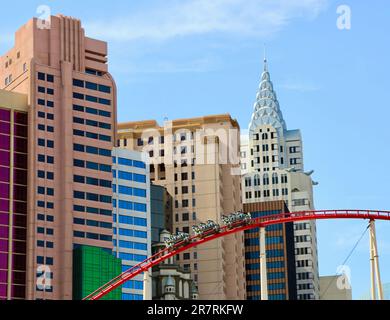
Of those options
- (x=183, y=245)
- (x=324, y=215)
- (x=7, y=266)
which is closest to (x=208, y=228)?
(x=183, y=245)

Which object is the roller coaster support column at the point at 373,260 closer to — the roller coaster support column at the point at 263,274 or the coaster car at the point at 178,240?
the roller coaster support column at the point at 263,274

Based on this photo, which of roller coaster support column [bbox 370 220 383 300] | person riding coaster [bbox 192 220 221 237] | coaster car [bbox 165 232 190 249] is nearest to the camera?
roller coaster support column [bbox 370 220 383 300]

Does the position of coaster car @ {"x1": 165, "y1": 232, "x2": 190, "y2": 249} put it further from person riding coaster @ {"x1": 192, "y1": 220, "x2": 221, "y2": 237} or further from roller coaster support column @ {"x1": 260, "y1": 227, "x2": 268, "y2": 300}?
roller coaster support column @ {"x1": 260, "y1": 227, "x2": 268, "y2": 300}

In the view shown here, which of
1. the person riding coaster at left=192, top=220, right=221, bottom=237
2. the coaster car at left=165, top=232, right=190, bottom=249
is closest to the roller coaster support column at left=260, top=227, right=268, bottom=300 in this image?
the person riding coaster at left=192, top=220, right=221, bottom=237

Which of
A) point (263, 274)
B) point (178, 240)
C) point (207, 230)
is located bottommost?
point (263, 274)

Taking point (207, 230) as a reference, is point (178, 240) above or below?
below

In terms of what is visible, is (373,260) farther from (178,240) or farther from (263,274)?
(178,240)

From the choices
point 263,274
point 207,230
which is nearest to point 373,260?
point 263,274

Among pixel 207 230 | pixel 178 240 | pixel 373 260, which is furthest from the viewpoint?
pixel 178 240

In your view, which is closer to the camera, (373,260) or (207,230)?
(373,260)

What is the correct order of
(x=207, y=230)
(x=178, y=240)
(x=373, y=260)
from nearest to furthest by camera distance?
(x=373, y=260), (x=207, y=230), (x=178, y=240)
